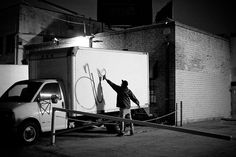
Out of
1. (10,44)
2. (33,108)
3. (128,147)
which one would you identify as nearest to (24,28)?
(10,44)

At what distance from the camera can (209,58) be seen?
16.4 metres

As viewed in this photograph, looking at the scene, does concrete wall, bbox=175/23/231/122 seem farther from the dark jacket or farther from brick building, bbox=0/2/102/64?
brick building, bbox=0/2/102/64

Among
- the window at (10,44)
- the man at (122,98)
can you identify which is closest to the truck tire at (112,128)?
the man at (122,98)

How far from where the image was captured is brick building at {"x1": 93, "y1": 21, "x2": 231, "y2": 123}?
547 inches

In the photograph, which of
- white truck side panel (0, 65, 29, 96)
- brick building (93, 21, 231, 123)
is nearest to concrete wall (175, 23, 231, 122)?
brick building (93, 21, 231, 123)

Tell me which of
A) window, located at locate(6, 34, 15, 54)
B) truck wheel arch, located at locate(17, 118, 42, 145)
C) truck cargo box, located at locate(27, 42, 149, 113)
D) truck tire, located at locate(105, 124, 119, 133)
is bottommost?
truck tire, located at locate(105, 124, 119, 133)

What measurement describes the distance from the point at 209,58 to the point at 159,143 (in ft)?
29.1

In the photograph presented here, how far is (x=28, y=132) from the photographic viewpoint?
29.0 feet

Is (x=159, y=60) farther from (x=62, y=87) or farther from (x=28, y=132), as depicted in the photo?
(x=28, y=132)

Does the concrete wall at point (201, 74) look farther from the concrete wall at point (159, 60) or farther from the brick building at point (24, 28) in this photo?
the brick building at point (24, 28)

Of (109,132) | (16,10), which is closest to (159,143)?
(109,132)

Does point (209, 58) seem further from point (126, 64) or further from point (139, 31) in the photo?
point (126, 64)

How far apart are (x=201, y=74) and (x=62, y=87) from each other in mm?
8557

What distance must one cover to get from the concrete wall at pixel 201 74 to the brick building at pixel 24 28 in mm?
10935
